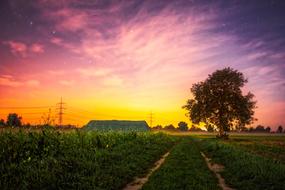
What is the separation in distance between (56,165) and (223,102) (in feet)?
228

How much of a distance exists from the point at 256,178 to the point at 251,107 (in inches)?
2639

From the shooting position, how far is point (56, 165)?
14383 millimetres

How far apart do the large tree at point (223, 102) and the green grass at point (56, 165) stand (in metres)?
60.7

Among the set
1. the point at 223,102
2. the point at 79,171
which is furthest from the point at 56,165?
the point at 223,102

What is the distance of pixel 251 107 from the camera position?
259ft

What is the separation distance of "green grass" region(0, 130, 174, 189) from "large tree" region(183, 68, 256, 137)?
60.7m

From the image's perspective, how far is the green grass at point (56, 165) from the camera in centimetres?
1242

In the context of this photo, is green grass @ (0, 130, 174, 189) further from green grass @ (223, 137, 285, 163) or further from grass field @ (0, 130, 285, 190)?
green grass @ (223, 137, 285, 163)

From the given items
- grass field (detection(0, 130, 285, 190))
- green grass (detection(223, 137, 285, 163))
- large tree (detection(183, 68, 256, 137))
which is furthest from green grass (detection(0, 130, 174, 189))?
large tree (detection(183, 68, 256, 137))

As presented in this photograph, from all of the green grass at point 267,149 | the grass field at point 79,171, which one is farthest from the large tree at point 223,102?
the grass field at point 79,171

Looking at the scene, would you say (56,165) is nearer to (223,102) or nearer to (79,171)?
(79,171)

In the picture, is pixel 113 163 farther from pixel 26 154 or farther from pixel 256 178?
pixel 256 178

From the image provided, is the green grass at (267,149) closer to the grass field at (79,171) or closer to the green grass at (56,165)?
the grass field at (79,171)

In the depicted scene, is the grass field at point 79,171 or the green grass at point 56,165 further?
the grass field at point 79,171
